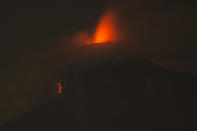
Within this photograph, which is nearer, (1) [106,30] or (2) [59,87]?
(1) [106,30]

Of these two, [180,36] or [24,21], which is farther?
[180,36]

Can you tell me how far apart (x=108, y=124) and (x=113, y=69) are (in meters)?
0.33

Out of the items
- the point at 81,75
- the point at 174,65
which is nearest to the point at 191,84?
the point at 174,65

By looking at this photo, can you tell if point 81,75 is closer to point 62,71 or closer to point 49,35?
point 62,71

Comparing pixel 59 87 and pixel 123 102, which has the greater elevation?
pixel 59 87

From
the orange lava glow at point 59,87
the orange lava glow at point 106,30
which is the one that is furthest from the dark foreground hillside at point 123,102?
the orange lava glow at point 106,30

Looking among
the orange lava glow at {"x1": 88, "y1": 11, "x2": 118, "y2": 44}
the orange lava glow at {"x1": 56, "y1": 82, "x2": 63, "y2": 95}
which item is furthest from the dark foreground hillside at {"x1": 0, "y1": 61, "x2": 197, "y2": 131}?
the orange lava glow at {"x1": 88, "y1": 11, "x2": 118, "y2": 44}

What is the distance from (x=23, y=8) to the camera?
2.67 feet

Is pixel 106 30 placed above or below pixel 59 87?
above

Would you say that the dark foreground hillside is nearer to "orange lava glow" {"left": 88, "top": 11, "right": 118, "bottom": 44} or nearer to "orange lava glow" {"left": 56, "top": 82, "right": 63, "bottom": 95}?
"orange lava glow" {"left": 56, "top": 82, "right": 63, "bottom": 95}

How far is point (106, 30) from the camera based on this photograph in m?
1.06

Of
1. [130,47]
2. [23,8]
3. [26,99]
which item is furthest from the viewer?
[130,47]

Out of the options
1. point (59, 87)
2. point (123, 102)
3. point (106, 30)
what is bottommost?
point (123, 102)

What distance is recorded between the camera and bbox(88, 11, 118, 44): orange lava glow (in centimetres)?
96
